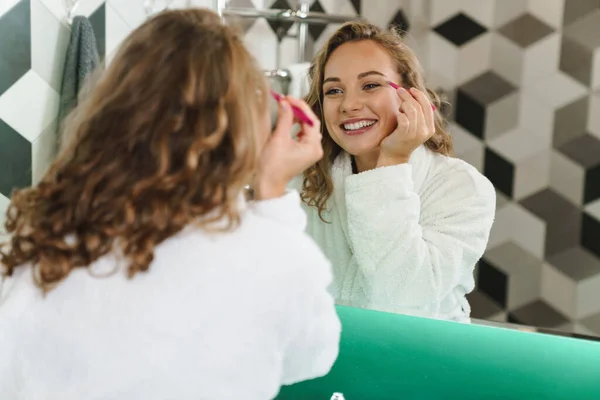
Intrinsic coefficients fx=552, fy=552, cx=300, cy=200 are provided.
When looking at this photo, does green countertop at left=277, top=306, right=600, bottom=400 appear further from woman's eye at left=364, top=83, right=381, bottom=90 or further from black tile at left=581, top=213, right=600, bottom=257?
woman's eye at left=364, top=83, right=381, bottom=90

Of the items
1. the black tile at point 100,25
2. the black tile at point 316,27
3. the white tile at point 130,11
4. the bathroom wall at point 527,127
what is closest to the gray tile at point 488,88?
the bathroom wall at point 527,127

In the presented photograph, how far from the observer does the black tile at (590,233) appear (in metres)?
0.66

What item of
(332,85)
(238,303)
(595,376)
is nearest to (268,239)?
(238,303)

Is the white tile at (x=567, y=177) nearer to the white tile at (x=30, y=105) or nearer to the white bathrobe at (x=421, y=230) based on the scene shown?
the white bathrobe at (x=421, y=230)

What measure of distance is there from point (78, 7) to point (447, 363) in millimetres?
858

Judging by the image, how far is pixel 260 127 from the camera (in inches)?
21.7

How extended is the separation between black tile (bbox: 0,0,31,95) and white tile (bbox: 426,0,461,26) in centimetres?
69

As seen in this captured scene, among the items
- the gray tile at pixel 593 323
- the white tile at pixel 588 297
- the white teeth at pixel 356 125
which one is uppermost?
the white teeth at pixel 356 125

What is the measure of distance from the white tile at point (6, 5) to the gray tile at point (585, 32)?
873 millimetres

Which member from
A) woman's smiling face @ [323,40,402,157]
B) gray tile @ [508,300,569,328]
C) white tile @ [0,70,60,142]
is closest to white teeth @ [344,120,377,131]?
woman's smiling face @ [323,40,402,157]

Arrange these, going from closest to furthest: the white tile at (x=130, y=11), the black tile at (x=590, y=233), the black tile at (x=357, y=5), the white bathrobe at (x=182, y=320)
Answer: the white bathrobe at (x=182, y=320), the black tile at (x=590, y=233), the black tile at (x=357, y=5), the white tile at (x=130, y=11)

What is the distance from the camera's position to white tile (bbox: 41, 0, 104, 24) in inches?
38.8

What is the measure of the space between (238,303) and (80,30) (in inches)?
28.2

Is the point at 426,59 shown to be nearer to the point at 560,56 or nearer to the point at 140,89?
the point at 560,56
